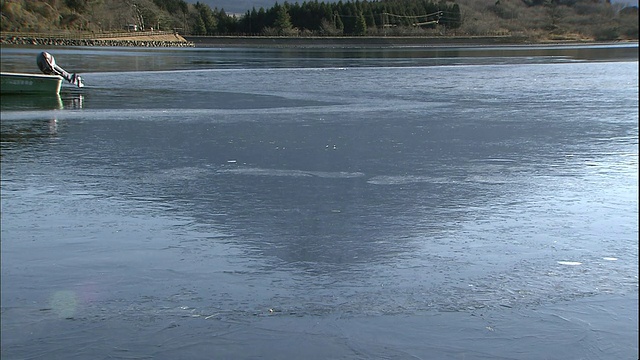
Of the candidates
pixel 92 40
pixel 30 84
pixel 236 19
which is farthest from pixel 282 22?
pixel 30 84

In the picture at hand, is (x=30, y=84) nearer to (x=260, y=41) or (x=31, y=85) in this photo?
(x=31, y=85)

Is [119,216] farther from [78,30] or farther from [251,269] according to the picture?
[78,30]

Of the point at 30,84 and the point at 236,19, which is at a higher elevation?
the point at 236,19

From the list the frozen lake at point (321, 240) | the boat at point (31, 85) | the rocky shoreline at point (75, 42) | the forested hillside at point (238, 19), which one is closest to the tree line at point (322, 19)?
the forested hillside at point (238, 19)

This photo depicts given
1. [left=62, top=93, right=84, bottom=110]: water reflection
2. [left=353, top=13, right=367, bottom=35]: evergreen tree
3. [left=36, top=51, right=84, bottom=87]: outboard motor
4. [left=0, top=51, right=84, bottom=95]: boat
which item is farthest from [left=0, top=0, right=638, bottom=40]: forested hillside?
[left=0, top=51, right=84, bottom=95]: boat

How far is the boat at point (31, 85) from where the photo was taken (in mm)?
18344

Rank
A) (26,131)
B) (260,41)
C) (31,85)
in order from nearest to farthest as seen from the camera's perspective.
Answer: (26,131) < (31,85) < (260,41)

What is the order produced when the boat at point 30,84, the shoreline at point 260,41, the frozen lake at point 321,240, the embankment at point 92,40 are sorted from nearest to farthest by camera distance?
the frozen lake at point 321,240
the boat at point 30,84
the embankment at point 92,40
the shoreline at point 260,41

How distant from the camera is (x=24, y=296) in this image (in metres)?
4.11

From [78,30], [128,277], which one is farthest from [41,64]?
[78,30]

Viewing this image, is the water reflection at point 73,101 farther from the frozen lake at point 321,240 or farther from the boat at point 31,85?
the frozen lake at point 321,240

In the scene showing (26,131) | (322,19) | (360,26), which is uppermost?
(322,19)

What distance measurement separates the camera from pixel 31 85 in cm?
1844

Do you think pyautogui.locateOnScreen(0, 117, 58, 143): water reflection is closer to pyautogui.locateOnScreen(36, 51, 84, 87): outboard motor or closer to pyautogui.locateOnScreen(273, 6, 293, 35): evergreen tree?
pyautogui.locateOnScreen(36, 51, 84, 87): outboard motor
